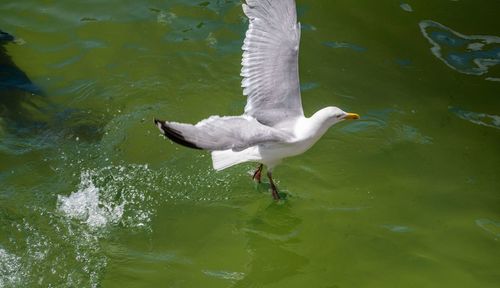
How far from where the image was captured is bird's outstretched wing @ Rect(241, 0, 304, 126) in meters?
5.61

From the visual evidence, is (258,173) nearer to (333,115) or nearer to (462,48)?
(333,115)

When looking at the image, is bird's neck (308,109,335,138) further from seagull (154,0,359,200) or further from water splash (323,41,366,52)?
water splash (323,41,366,52)

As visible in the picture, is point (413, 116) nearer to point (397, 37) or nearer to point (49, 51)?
point (397, 37)

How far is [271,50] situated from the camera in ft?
18.6

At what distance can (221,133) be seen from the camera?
4684mm

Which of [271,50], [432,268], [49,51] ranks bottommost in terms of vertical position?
[432,268]

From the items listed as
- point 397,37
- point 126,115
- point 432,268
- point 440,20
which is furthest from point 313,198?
point 440,20

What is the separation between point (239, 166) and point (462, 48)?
285 cm

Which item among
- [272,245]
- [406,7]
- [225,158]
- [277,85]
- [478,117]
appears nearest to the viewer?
[225,158]

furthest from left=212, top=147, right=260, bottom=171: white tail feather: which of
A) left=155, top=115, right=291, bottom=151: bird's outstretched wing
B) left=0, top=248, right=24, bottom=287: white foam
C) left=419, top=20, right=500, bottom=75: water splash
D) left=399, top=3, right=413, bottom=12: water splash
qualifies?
left=399, top=3, right=413, bottom=12: water splash

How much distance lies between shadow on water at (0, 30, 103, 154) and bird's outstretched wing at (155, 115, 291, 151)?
6.40 ft

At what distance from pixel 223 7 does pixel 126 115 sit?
1.91 meters

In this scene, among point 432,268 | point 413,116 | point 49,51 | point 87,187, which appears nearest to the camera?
point 432,268

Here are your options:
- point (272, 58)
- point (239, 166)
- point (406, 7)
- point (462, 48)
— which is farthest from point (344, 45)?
point (272, 58)
